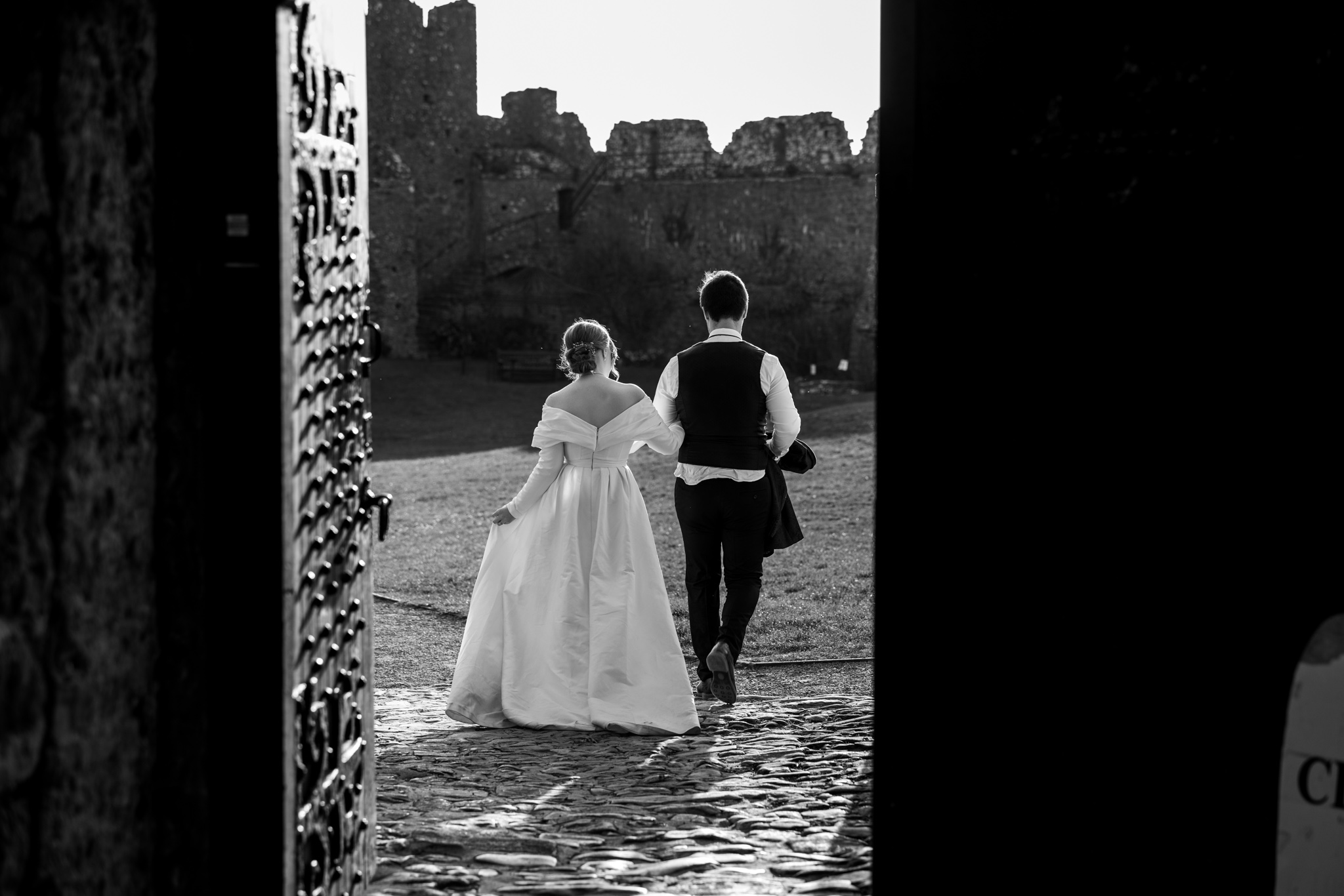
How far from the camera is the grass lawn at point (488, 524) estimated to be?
768 centimetres

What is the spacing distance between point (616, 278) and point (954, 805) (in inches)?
931

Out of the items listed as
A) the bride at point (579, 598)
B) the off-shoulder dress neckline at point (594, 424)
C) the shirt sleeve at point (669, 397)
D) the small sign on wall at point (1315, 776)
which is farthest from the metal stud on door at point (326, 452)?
the shirt sleeve at point (669, 397)

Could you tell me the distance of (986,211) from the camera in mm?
2773

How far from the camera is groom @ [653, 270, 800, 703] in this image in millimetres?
5934

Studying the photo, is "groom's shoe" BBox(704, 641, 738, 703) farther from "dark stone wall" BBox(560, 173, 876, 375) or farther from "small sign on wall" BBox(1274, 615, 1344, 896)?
"dark stone wall" BBox(560, 173, 876, 375)

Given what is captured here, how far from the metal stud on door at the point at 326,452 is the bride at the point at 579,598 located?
84.6 inches

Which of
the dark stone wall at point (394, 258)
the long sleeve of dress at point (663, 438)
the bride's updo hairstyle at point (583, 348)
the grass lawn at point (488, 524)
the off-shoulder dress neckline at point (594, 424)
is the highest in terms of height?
the dark stone wall at point (394, 258)

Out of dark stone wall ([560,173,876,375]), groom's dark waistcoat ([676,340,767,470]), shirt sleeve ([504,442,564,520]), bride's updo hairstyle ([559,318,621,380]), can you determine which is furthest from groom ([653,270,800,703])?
dark stone wall ([560,173,876,375])

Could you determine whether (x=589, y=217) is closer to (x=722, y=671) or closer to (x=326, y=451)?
(x=722, y=671)

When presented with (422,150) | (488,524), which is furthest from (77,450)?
(422,150)

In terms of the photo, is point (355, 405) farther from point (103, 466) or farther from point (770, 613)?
point (770, 613)

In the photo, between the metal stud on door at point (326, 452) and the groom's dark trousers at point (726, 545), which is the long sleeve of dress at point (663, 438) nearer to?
the groom's dark trousers at point (726, 545)

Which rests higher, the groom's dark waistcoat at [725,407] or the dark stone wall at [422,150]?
the dark stone wall at [422,150]

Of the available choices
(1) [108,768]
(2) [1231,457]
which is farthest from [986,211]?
(1) [108,768]
